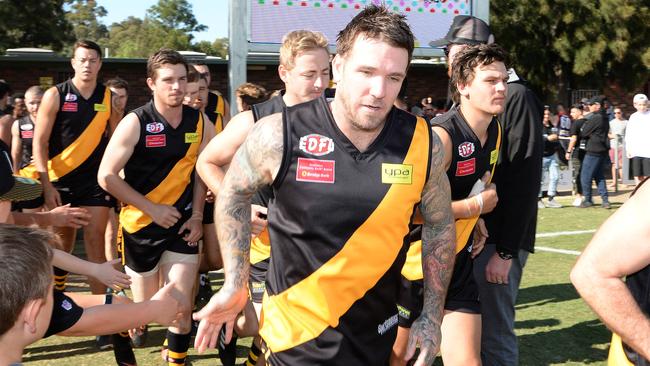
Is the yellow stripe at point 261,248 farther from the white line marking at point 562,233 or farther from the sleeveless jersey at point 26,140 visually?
the white line marking at point 562,233

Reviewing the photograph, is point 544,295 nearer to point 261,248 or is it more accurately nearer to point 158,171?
point 261,248

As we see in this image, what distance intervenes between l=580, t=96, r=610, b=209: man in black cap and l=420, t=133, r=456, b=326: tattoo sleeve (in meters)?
13.8

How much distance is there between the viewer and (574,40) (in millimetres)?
32688

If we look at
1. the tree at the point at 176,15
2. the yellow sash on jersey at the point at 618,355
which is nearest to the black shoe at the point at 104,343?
the yellow sash on jersey at the point at 618,355

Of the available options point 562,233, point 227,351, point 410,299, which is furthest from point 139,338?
point 562,233

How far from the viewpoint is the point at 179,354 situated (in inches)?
216

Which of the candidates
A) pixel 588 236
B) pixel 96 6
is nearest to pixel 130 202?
pixel 588 236

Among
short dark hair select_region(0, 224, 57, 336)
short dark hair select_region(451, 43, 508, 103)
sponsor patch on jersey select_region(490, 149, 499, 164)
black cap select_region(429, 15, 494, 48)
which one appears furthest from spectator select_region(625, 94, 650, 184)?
short dark hair select_region(0, 224, 57, 336)

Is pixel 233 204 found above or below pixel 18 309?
above

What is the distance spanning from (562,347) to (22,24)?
43.4 metres

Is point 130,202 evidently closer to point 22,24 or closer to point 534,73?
point 534,73

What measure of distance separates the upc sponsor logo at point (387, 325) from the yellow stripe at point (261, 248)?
5.69 feet

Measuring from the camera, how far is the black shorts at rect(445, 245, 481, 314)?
4.40 m

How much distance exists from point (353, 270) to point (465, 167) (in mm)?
1573
